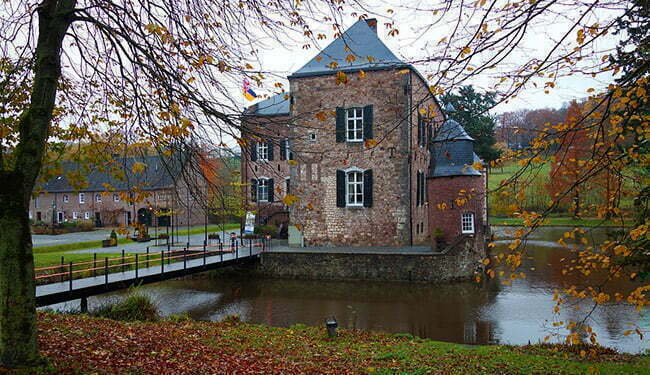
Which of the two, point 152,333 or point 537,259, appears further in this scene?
point 537,259

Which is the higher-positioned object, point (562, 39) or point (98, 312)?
point (562, 39)

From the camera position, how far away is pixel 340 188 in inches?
807

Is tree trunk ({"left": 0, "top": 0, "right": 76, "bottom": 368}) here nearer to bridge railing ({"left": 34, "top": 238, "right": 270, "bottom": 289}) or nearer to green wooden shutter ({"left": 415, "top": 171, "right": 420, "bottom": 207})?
bridge railing ({"left": 34, "top": 238, "right": 270, "bottom": 289})

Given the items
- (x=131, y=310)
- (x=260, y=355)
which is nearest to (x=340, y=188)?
(x=131, y=310)

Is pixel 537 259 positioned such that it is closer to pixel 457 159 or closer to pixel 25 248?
pixel 457 159

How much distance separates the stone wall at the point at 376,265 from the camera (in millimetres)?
16391

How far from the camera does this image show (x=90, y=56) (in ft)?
20.9

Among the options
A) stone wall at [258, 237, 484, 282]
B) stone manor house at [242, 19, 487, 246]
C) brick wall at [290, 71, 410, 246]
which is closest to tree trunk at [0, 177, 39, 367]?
stone wall at [258, 237, 484, 282]

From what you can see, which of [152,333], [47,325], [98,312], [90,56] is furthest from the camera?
[98,312]

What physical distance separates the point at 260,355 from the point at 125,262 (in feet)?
42.1

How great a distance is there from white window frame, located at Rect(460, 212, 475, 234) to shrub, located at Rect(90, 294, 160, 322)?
12883 mm

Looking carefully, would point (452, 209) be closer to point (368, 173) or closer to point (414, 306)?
point (368, 173)

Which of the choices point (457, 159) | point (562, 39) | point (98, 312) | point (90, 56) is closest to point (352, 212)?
point (457, 159)

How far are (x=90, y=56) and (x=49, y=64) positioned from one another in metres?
1.46
